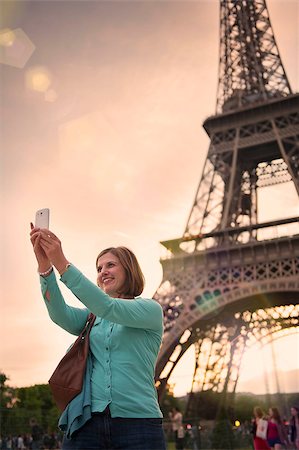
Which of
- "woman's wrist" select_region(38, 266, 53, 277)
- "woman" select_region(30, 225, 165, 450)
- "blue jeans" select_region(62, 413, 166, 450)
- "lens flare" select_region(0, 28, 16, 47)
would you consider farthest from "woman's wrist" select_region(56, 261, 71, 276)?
"lens flare" select_region(0, 28, 16, 47)

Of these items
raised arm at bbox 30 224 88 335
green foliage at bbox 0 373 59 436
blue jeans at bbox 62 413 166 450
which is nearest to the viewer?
blue jeans at bbox 62 413 166 450

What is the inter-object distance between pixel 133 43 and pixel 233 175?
30.4 ft

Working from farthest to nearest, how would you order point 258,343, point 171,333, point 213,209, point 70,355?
point 258,343 < point 213,209 < point 171,333 < point 70,355

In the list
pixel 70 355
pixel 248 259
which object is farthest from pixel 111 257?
pixel 248 259

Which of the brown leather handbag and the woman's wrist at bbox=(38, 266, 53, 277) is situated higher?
the woman's wrist at bbox=(38, 266, 53, 277)

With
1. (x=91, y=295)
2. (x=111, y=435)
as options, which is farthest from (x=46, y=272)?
(x=111, y=435)

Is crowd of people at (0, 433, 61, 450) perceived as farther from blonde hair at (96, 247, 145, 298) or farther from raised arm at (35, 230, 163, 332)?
raised arm at (35, 230, 163, 332)

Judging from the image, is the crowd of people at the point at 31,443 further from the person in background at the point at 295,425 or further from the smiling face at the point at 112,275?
the smiling face at the point at 112,275

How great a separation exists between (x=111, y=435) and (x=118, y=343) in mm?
330

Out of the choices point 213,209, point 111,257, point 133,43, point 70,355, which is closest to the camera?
point 70,355

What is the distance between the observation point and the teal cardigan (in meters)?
1.90

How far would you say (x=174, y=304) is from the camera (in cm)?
2000

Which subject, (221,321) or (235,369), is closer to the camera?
(221,321)

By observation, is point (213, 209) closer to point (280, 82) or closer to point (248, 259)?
point (248, 259)
